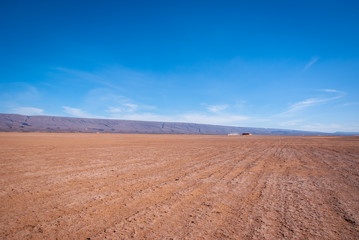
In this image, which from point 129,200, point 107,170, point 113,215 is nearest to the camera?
point 113,215

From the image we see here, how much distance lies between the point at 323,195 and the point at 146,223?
14.3 feet

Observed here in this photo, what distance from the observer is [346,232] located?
2877 millimetres

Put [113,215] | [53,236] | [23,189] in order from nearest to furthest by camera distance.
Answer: [53,236] → [113,215] → [23,189]

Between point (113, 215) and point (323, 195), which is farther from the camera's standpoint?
point (323, 195)

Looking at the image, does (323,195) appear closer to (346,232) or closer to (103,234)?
(346,232)

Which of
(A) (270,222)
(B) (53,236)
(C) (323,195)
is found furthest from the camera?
(C) (323,195)

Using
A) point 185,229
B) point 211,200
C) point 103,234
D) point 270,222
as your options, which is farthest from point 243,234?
point 103,234

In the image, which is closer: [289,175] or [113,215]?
[113,215]

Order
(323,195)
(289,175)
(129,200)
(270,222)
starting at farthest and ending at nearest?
(289,175), (323,195), (129,200), (270,222)

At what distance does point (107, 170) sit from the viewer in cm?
723

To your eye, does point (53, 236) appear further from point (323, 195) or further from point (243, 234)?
point (323, 195)

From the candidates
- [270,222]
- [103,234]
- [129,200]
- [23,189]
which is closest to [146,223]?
[103,234]

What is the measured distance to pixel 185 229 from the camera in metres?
2.92

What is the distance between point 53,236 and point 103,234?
736mm
